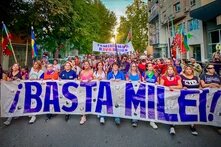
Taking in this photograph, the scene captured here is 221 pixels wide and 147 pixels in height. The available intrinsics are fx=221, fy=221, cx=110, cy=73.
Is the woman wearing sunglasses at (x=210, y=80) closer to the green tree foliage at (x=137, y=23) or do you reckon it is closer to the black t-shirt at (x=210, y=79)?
the black t-shirt at (x=210, y=79)

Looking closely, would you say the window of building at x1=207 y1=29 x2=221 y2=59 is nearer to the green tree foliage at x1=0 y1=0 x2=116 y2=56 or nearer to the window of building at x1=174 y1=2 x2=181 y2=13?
the window of building at x1=174 y1=2 x2=181 y2=13

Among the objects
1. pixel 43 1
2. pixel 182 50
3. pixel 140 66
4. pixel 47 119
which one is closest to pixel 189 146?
pixel 47 119

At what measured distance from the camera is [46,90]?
6.57 meters

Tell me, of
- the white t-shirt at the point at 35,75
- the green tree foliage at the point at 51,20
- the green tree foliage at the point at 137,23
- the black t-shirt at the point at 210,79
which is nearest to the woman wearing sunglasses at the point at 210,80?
the black t-shirt at the point at 210,79

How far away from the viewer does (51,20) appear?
734 inches

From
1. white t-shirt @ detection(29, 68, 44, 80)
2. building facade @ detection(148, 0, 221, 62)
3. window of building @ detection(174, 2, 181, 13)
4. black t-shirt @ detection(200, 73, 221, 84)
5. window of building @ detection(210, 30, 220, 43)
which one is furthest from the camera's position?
window of building @ detection(174, 2, 181, 13)

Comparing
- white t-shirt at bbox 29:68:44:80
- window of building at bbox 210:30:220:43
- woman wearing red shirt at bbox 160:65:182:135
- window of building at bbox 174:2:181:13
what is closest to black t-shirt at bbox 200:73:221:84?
woman wearing red shirt at bbox 160:65:182:135

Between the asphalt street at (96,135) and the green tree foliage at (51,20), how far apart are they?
12.9 m

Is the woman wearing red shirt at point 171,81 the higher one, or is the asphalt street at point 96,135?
the woman wearing red shirt at point 171,81

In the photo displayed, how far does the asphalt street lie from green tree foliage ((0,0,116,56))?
42.2 ft

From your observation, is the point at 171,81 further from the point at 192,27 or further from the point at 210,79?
the point at 192,27

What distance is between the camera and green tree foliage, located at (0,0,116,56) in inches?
682

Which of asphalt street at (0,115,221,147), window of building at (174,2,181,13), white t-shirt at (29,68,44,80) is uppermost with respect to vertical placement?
window of building at (174,2,181,13)

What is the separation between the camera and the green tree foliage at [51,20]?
1733 cm
